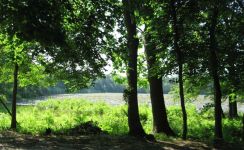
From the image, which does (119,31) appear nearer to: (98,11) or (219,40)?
(98,11)

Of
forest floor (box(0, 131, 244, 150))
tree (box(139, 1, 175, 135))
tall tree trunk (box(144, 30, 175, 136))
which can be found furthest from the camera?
tall tree trunk (box(144, 30, 175, 136))

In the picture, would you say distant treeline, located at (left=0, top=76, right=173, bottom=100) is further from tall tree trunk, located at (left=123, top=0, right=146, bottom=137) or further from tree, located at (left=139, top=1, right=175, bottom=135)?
tall tree trunk, located at (left=123, top=0, right=146, bottom=137)

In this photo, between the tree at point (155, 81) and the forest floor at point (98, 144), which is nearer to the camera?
the forest floor at point (98, 144)

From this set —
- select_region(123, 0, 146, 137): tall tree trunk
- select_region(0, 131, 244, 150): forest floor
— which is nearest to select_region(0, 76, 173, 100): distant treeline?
select_region(123, 0, 146, 137): tall tree trunk

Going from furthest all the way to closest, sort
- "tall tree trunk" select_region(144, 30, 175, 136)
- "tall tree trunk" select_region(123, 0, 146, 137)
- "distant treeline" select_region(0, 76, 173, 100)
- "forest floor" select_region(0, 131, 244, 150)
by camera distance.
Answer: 1. "distant treeline" select_region(0, 76, 173, 100)
2. "tall tree trunk" select_region(144, 30, 175, 136)
3. "tall tree trunk" select_region(123, 0, 146, 137)
4. "forest floor" select_region(0, 131, 244, 150)

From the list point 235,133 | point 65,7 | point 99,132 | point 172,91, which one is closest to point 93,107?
point 172,91

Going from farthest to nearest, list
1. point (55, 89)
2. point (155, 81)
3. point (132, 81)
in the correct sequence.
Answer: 1. point (55, 89)
2. point (155, 81)
3. point (132, 81)

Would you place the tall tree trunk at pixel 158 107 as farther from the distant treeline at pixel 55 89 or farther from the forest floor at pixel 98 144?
the forest floor at pixel 98 144

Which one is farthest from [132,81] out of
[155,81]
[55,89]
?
[55,89]

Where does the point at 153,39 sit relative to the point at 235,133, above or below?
above

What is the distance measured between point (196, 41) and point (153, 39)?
62.0 inches

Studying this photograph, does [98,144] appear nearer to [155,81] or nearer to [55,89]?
[155,81]

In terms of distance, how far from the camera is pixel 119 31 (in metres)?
15.2

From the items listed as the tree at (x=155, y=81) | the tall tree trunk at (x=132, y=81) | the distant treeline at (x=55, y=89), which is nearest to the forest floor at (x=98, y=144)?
the tall tree trunk at (x=132, y=81)
